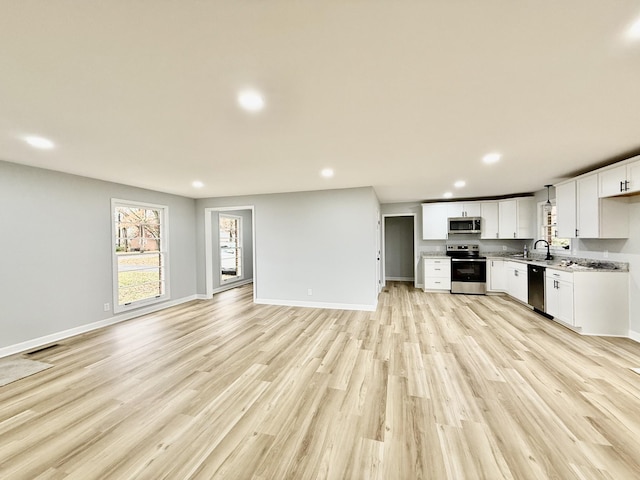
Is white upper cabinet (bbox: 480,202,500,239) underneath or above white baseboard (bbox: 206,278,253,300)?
above

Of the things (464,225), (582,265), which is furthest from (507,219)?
(582,265)

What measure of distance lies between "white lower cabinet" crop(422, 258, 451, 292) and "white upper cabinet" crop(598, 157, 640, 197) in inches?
133

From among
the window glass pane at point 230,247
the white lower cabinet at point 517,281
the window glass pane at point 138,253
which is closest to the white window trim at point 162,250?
the window glass pane at point 138,253

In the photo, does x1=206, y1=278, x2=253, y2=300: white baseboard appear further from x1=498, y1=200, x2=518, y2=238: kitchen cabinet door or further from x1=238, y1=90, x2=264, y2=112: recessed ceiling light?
x1=498, y1=200, x2=518, y2=238: kitchen cabinet door

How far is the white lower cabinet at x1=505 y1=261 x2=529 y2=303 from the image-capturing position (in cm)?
527

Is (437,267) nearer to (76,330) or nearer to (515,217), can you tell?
(515,217)

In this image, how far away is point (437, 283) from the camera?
6723 millimetres

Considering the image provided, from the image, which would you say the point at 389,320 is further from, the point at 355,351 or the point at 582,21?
the point at 582,21

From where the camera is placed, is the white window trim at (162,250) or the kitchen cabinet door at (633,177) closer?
the kitchen cabinet door at (633,177)

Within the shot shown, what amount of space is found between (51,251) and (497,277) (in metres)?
8.77

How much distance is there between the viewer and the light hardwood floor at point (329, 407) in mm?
1602

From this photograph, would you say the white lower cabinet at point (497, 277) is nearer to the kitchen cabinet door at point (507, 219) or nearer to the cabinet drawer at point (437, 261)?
the kitchen cabinet door at point (507, 219)

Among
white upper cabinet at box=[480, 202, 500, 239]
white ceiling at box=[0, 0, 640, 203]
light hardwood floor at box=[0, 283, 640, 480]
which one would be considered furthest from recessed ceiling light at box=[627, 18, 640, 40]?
white upper cabinet at box=[480, 202, 500, 239]

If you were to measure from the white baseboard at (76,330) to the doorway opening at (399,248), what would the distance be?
6.41 meters
